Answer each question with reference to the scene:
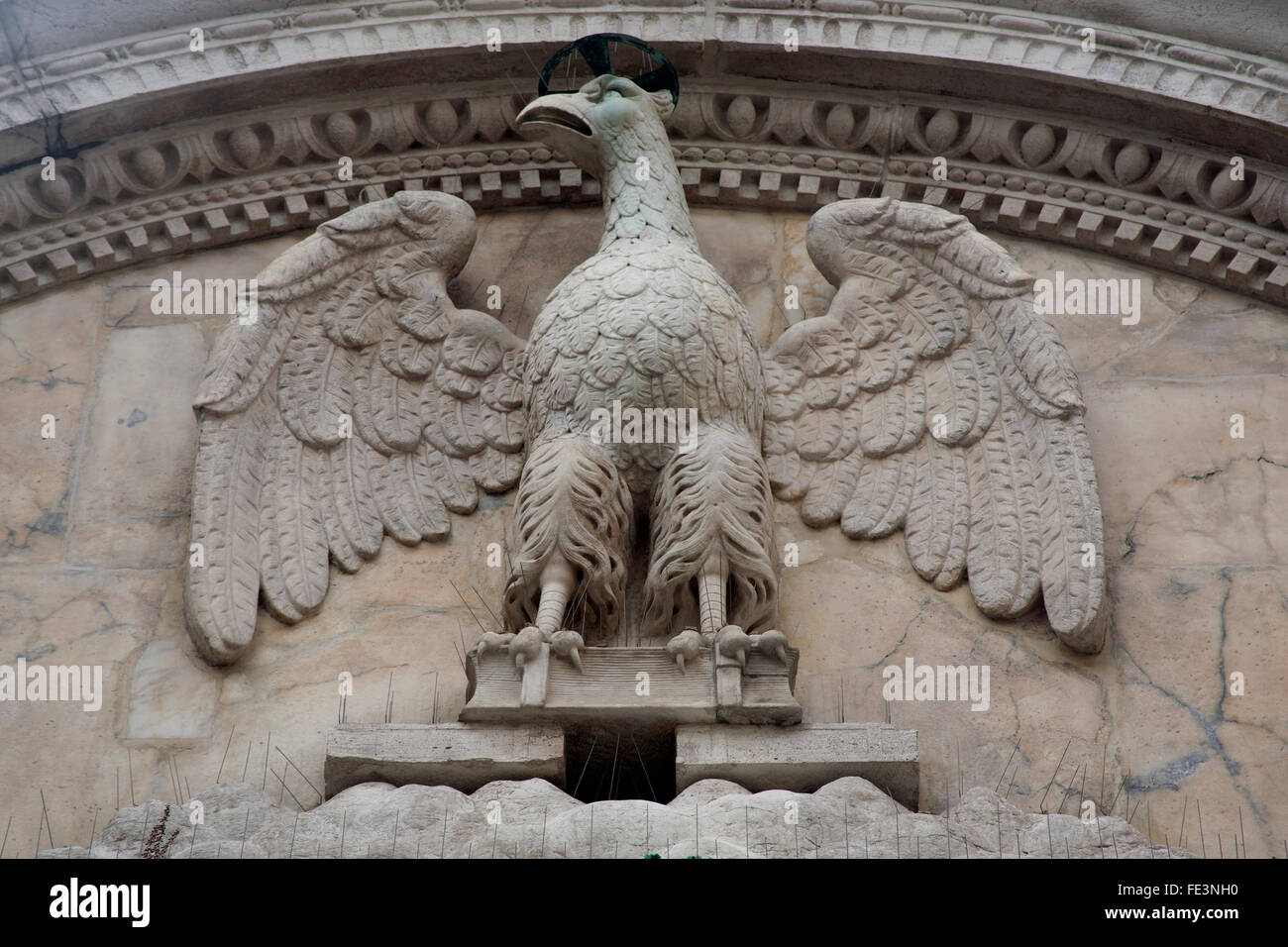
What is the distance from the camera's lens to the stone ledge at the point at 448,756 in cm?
520

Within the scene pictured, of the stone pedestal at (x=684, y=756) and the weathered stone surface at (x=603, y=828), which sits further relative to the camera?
the stone pedestal at (x=684, y=756)

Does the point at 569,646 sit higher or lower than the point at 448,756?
higher

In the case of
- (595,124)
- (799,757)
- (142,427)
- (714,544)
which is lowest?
(799,757)

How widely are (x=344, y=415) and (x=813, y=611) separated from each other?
1.58 metres

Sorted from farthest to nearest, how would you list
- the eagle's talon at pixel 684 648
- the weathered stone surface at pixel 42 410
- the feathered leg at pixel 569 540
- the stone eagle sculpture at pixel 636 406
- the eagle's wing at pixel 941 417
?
the weathered stone surface at pixel 42 410
the eagle's wing at pixel 941 417
the stone eagle sculpture at pixel 636 406
the feathered leg at pixel 569 540
the eagle's talon at pixel 684 648

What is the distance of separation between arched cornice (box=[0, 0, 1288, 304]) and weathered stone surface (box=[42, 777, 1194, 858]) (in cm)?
257

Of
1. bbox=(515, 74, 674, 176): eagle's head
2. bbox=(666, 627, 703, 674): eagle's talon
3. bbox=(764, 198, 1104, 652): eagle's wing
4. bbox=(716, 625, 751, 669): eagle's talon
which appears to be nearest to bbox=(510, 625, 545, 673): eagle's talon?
bbox=(666, 627, 703, 674): eagle's talon

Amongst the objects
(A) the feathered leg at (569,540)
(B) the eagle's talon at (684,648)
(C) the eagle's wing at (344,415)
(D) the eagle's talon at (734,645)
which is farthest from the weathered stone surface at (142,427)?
A: (D) the eagle's talon at (734,645)

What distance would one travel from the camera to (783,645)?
5285mm

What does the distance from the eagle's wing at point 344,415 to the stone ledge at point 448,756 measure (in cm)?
66

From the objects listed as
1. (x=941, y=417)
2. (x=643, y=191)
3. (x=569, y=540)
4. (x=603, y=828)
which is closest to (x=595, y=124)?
(x=643, y=191)

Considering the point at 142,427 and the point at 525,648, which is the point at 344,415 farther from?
the point at 525,648

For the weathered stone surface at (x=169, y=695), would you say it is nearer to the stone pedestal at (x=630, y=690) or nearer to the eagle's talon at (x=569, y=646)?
the stone pedestal at (x=630, y=690)

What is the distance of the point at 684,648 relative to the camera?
528 centimetres
